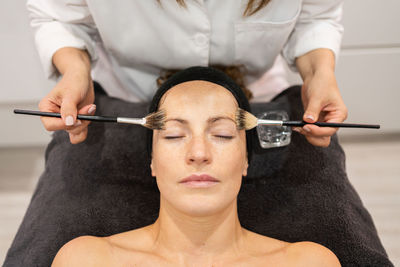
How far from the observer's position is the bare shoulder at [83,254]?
0.97 m

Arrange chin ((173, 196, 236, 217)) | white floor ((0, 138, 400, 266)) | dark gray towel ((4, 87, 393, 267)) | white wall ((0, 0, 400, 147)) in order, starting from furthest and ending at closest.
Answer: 1. white floor ((0, 138, 400, 266))
2. white wall ((0, 0, 400, 147))
3. dark gray towel ((4, 87, 393, 267))
4. chin ((173, 196, 236, 217))

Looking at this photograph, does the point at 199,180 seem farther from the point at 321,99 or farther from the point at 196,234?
the point at 321,99

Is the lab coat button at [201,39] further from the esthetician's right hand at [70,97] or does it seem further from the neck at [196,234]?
the neck at [196,234]

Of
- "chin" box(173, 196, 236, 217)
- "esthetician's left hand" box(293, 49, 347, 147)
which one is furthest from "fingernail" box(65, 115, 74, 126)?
"esthetician's left hand" box(293, 49, 347, 147)

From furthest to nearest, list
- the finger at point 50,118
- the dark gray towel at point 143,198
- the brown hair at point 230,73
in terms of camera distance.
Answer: the brown hair at point 230,73 → the dark gray towel at point 143,198 → the finger at point 50,118

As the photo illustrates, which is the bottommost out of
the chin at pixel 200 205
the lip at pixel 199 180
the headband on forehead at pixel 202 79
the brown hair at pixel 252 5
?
the chin at pixel 200 205

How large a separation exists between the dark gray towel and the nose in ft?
1.12

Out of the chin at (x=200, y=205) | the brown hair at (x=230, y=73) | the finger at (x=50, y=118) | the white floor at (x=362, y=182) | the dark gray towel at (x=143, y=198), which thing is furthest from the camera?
the white floor at (x=362, y=182)

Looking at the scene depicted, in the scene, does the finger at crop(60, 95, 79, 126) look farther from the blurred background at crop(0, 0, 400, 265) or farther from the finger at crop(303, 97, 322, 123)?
the blurred background at crop(0, 0, 400, 265)

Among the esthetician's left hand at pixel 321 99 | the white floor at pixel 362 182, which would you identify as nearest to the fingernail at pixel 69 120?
the esthetician's left hand at pixel 321 99

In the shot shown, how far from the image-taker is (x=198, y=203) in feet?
3.02

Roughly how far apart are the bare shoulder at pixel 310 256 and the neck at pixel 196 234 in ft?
0.42

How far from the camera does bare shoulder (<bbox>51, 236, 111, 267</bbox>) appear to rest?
0.97m

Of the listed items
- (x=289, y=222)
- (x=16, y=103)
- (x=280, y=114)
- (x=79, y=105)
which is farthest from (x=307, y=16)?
(x=16, y=103)
